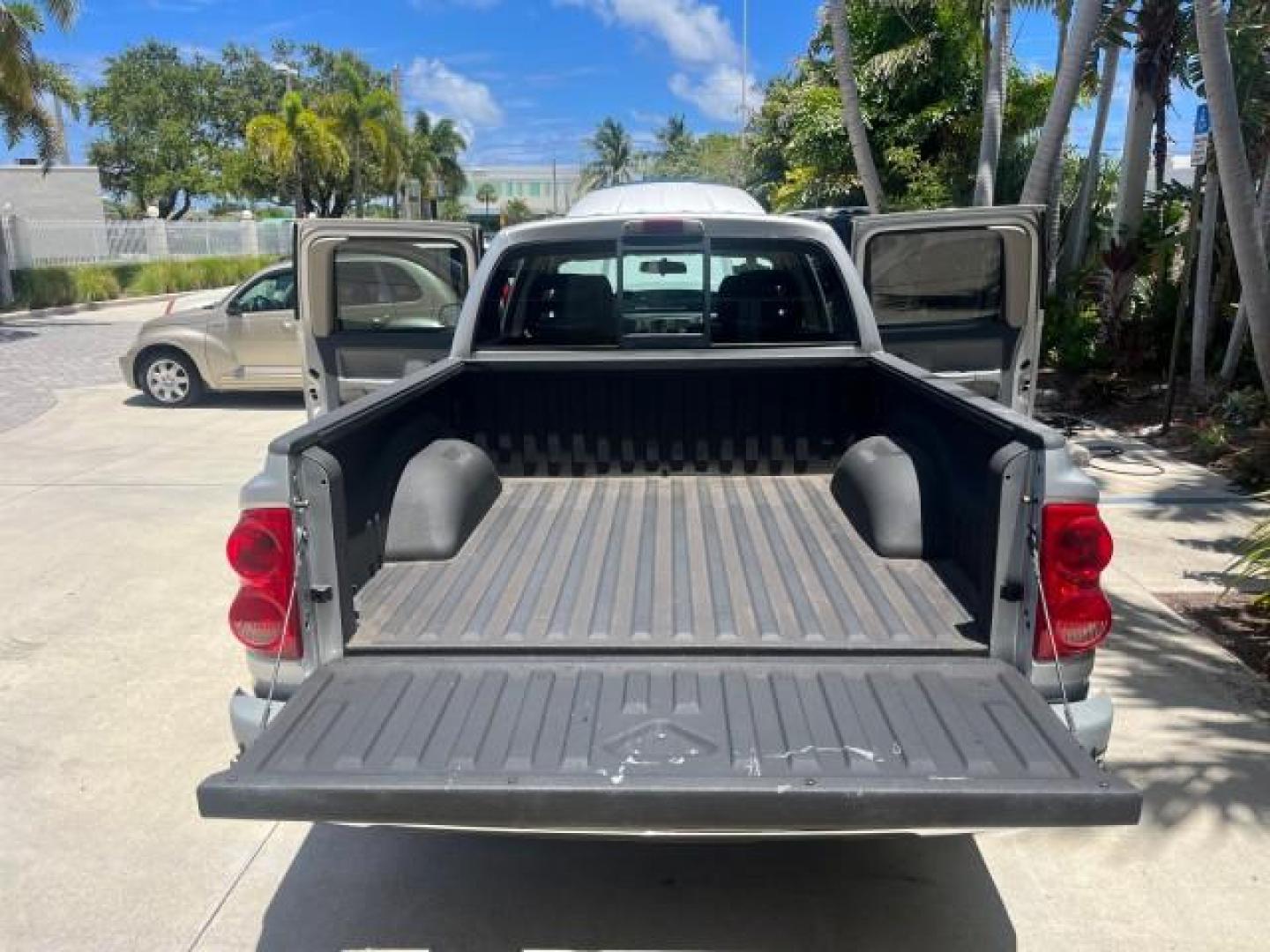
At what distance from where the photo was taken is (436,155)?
248 ft

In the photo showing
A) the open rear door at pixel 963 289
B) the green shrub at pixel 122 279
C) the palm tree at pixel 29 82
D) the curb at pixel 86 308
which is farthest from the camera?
the green shrub at pixel 122 279

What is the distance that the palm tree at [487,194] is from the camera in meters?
116

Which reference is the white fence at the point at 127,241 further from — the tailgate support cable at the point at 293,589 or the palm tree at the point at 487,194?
the palm tree at the point at 487,194

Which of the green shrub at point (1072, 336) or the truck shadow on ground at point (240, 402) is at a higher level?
the green shrub at point (1072, 336)

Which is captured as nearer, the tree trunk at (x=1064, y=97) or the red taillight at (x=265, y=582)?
the red taillight at (x=265, y=582)

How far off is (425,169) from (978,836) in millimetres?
71402

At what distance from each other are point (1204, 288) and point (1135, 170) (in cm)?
289

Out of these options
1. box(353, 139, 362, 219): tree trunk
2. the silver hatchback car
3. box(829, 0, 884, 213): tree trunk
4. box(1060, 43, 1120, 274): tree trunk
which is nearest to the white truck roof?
the silver hatchback car

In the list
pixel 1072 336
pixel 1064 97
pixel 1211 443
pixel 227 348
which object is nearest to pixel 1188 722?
pixel 1211 443

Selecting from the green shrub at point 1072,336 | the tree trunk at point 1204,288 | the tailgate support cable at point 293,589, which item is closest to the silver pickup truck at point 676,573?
the tailgate support cable at point 293,589

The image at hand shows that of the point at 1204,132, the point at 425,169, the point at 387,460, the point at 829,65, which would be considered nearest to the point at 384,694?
the point at 387,460

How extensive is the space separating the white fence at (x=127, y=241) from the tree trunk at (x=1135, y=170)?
22520 millimetres

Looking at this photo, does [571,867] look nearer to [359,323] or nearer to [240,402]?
[359,323]

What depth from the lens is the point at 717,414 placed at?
458cm
